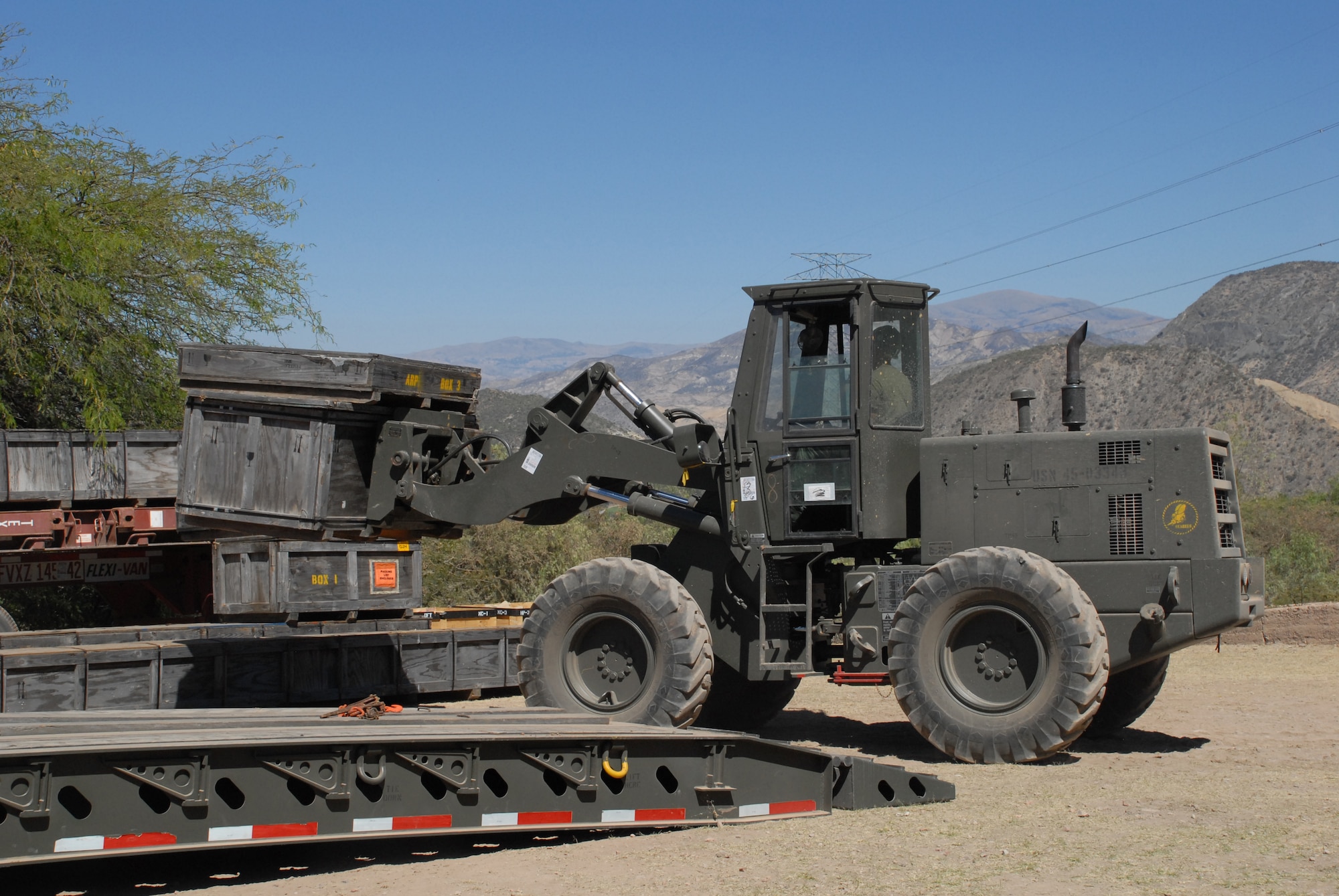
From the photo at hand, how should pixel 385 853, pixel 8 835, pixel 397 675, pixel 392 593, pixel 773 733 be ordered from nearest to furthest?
pixel 8 835 → pixel 385 853 → pixel 773 733 → pixel 397 675 → pixel 392 593

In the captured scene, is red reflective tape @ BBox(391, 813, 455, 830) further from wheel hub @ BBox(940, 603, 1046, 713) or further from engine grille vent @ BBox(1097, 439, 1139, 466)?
engine grille vent @ BBox(1097, 439, 1139, 466)

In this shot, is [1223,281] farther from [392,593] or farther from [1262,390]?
[392,593]

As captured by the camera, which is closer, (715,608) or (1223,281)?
(715,608)

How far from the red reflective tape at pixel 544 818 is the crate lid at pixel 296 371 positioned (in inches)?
152

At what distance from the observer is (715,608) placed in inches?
394

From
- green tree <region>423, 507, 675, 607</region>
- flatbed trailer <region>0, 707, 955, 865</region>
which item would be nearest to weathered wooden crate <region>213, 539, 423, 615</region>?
flatbed trailer <region>0, 707, 955, 865</region>

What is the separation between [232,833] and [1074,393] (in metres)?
6.50

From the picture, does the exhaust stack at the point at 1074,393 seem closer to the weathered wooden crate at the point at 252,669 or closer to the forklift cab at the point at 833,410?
the forklift cab at the point at 833,410

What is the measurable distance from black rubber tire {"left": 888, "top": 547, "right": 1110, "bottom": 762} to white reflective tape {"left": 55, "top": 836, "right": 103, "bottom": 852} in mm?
5219

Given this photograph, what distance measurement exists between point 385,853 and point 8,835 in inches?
74.7

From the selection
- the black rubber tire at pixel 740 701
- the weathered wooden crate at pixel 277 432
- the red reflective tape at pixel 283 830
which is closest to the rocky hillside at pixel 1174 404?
the black rubber tire at pixel 740 701

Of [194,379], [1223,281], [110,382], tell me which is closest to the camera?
[194,379]

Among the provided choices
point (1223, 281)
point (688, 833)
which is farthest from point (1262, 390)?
point (688, 833)

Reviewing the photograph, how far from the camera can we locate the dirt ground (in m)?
5.82
